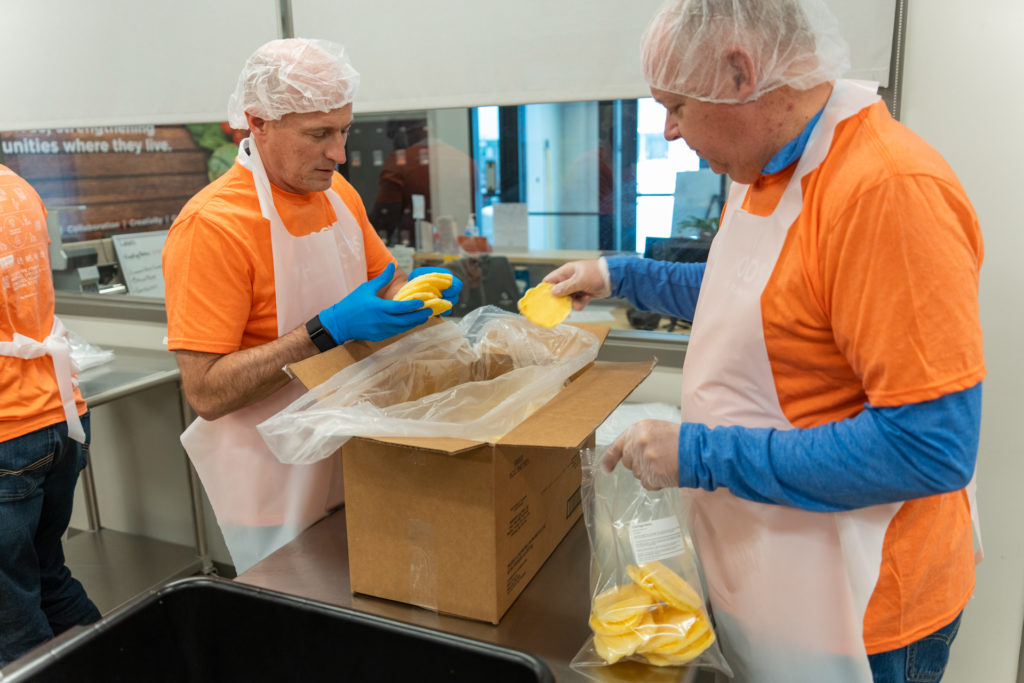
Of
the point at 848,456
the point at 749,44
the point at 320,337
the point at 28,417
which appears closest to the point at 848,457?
the point at 848,456

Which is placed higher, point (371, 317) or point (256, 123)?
point (256, 123)

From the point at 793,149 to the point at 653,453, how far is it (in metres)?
0.39

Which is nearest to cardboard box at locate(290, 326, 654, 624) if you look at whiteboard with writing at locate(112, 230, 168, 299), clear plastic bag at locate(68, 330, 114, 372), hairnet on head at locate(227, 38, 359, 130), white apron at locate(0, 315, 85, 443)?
hairnet on head at locate(227, 38, 359, 130)

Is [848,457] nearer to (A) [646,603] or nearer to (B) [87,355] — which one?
(A) [646,603]

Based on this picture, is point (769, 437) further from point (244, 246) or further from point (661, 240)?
point (661, 240)

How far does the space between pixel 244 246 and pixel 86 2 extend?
1914 mm

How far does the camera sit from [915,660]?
92 cm

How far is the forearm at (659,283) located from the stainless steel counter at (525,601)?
0.40 m

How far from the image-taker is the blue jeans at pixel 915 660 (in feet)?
2.99

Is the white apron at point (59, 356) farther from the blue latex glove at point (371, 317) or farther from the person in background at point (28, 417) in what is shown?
the blue latex glove at point (371, 317)

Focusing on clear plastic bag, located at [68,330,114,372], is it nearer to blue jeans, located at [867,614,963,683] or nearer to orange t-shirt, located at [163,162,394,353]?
orange t-shirt, located at [163,162,394,353]

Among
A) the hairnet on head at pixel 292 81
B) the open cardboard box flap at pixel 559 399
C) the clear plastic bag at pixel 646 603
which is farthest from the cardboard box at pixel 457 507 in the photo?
the hairnet on head at pixel 292 81

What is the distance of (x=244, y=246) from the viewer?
1313mm

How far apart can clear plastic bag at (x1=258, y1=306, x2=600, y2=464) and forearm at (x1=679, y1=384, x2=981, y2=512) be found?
0.25m
